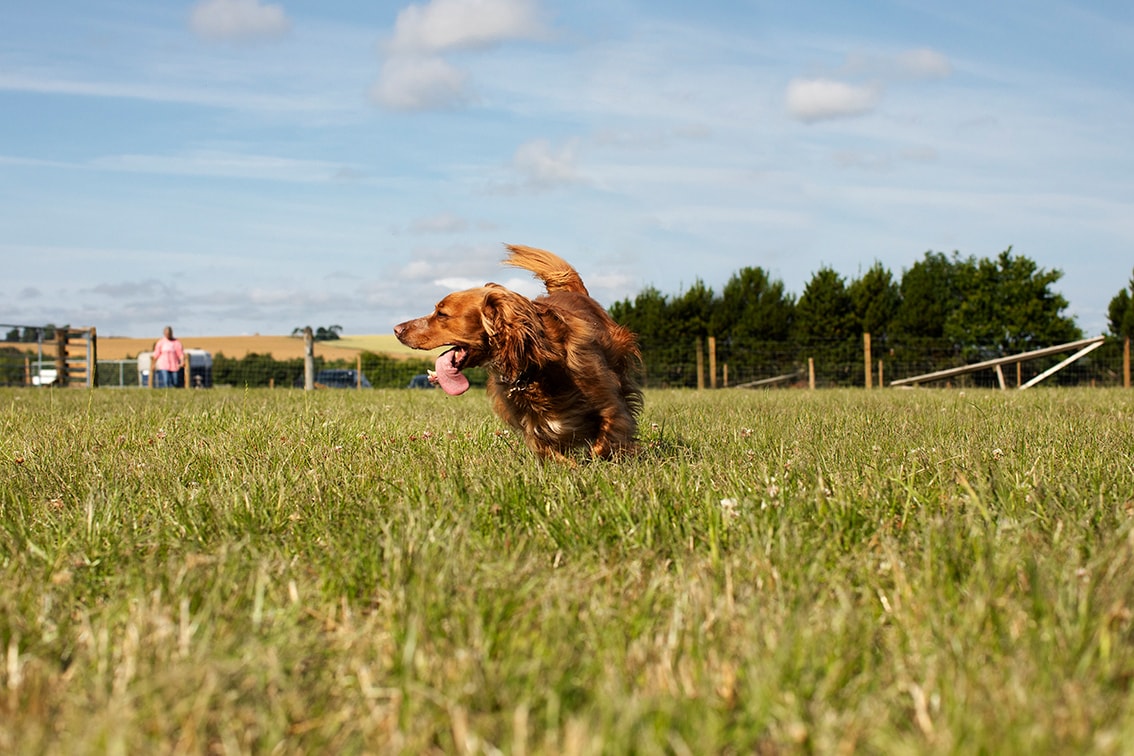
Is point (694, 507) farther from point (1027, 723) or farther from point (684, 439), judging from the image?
point (684, 439)

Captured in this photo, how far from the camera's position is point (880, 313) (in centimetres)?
3594

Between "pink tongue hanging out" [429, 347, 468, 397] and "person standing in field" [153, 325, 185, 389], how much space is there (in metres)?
19.8

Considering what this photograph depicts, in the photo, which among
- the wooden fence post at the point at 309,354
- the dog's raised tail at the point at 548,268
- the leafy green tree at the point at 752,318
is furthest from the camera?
the leafy green tree at the point at 752,318

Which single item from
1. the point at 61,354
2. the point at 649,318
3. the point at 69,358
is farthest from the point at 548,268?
the point at 649,318

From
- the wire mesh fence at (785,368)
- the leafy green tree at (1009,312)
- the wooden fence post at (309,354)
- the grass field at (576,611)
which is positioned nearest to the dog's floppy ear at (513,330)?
the grass field at (576,611)

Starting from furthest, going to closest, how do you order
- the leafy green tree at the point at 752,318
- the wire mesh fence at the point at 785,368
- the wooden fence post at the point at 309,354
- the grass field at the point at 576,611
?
1. the leafy green tree at the point at 752,318
2. the wire mesh fence at the point at 785,368
3. the wooden fence post at the point at 309,354
4. the grass field at the point at 576,611

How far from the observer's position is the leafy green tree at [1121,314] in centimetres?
3628

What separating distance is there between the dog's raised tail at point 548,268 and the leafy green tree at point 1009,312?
3221 cm

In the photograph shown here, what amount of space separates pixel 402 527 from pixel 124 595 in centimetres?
69

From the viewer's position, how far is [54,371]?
30.4 meters

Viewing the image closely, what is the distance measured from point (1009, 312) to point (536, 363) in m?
35.6

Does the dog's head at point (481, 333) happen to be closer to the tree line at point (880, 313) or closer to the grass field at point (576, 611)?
the grass field at point (576, 611)

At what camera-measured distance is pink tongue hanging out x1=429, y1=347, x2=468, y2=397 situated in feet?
17.4

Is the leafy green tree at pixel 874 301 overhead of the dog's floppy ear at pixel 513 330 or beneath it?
overhead
